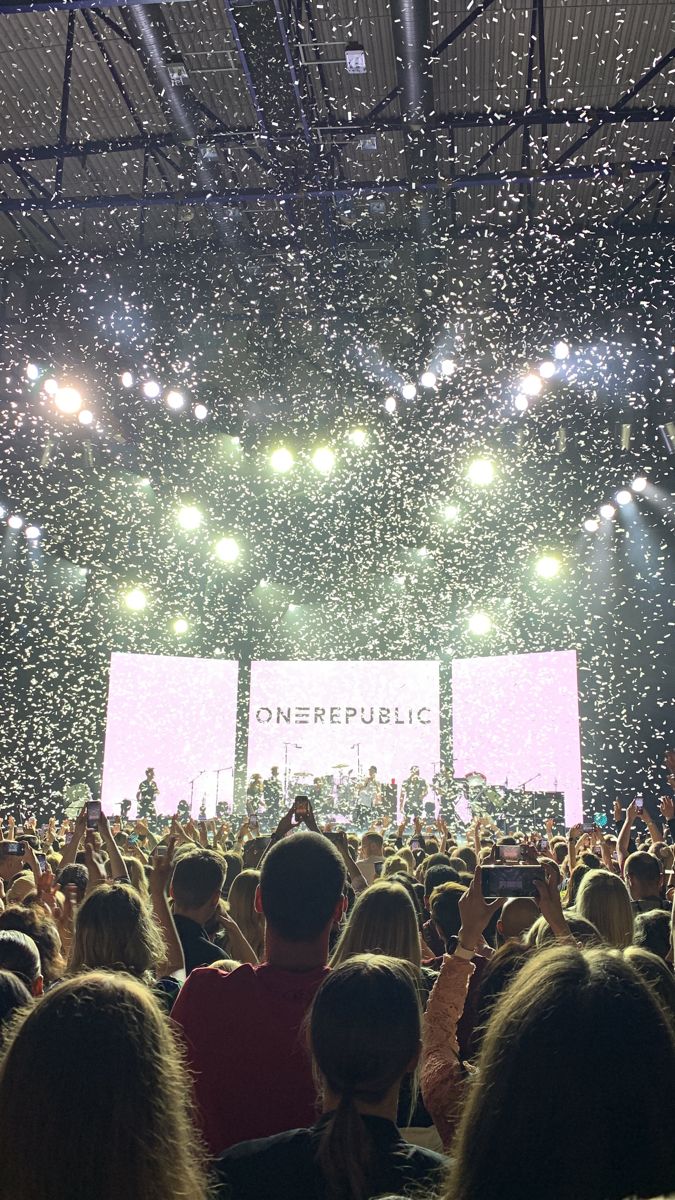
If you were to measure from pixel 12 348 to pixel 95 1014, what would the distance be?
49.0 ft

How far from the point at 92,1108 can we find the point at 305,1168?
1.58ft

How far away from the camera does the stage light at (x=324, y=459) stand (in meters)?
18.1

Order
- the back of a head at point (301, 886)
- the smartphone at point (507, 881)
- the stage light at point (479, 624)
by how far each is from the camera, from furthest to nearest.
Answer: the stage light at point (479, 624), the smartphone at point (507, 881), the back of a head at point (301, 886)

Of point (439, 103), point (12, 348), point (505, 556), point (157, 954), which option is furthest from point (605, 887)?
point (505, 556)

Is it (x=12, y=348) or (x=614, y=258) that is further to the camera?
(x=12, y=348)

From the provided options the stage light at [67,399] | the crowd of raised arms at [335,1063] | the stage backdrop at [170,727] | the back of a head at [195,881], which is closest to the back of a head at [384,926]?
the crowd of raised arms at [335,1063]

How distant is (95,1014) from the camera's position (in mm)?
1229

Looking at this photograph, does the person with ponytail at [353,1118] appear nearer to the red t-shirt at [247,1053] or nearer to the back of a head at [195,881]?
the red t-shirt at [247,1053]

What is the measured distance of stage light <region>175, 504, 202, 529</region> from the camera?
65.2ft

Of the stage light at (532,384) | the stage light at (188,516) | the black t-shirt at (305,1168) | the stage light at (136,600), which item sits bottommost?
the black t-shirt at (305,1168)

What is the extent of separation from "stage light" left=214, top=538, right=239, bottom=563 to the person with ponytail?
64.1ft

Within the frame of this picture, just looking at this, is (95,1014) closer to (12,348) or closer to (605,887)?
(605,887)

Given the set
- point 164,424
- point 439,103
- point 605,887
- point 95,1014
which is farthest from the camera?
point 164,424

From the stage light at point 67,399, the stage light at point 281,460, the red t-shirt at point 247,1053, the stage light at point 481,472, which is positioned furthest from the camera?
the stage light at point 281,460
